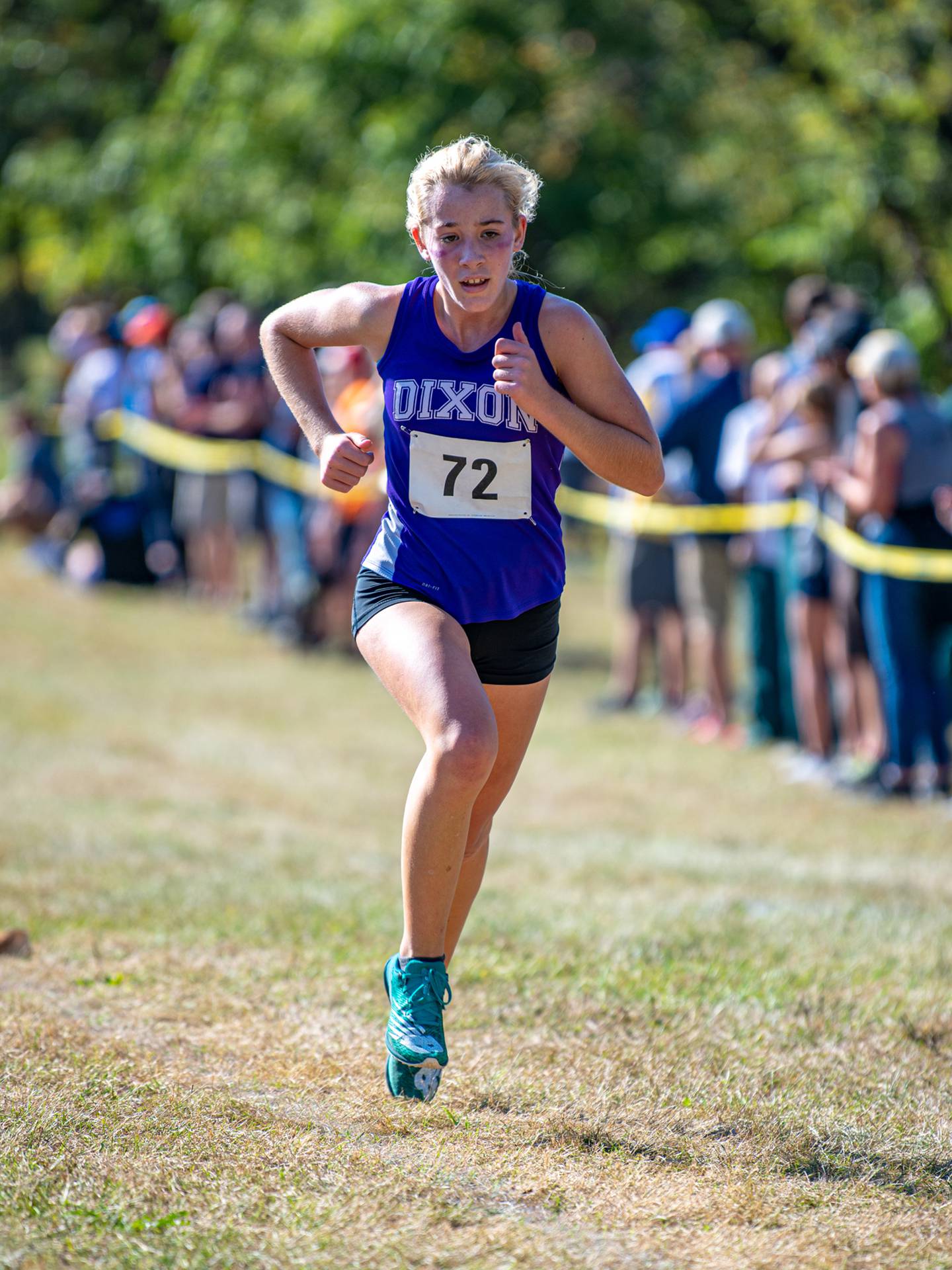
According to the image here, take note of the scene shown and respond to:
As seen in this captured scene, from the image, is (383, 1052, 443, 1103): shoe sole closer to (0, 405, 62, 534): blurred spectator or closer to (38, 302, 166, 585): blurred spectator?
(38, 302, 166, 585): blurred spectator

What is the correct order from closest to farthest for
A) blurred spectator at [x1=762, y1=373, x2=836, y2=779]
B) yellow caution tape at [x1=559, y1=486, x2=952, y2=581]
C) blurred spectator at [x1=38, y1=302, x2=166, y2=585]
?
yellow caution tape at [x1=559, y1=486, x2=952, y2=581] → blurred spectator at [x1=762, y1=373, x2=836, y2=779] → blurred spectator at [x1=38, y1=302, x2=166, y2=585]

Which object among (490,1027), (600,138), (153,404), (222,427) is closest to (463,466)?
(490,1027)

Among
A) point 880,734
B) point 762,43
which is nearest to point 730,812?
point 880,734

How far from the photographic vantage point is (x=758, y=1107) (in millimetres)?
4008

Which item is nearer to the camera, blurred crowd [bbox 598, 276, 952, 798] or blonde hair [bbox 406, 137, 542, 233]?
blonde hair [bbox 406, 137, 542, 233]

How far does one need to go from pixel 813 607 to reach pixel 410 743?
Result: 2.54m

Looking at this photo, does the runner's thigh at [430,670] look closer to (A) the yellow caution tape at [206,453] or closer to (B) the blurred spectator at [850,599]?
(B) the blurred spectator at [850,599]

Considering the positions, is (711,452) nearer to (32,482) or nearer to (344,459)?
(344,459)

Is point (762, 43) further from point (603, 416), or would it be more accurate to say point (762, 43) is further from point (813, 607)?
point (603, 416)

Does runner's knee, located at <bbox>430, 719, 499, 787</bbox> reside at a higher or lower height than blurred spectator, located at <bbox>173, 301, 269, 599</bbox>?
lower

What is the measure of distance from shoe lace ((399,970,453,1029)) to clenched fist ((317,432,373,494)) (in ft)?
3.90

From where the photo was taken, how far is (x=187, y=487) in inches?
574

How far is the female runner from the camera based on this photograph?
377 cm

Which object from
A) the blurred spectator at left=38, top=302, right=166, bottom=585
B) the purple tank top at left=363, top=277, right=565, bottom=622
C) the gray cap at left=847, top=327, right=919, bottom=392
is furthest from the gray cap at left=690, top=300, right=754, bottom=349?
the blurred spectator at left=38, top=302, right=166, bottom=585
